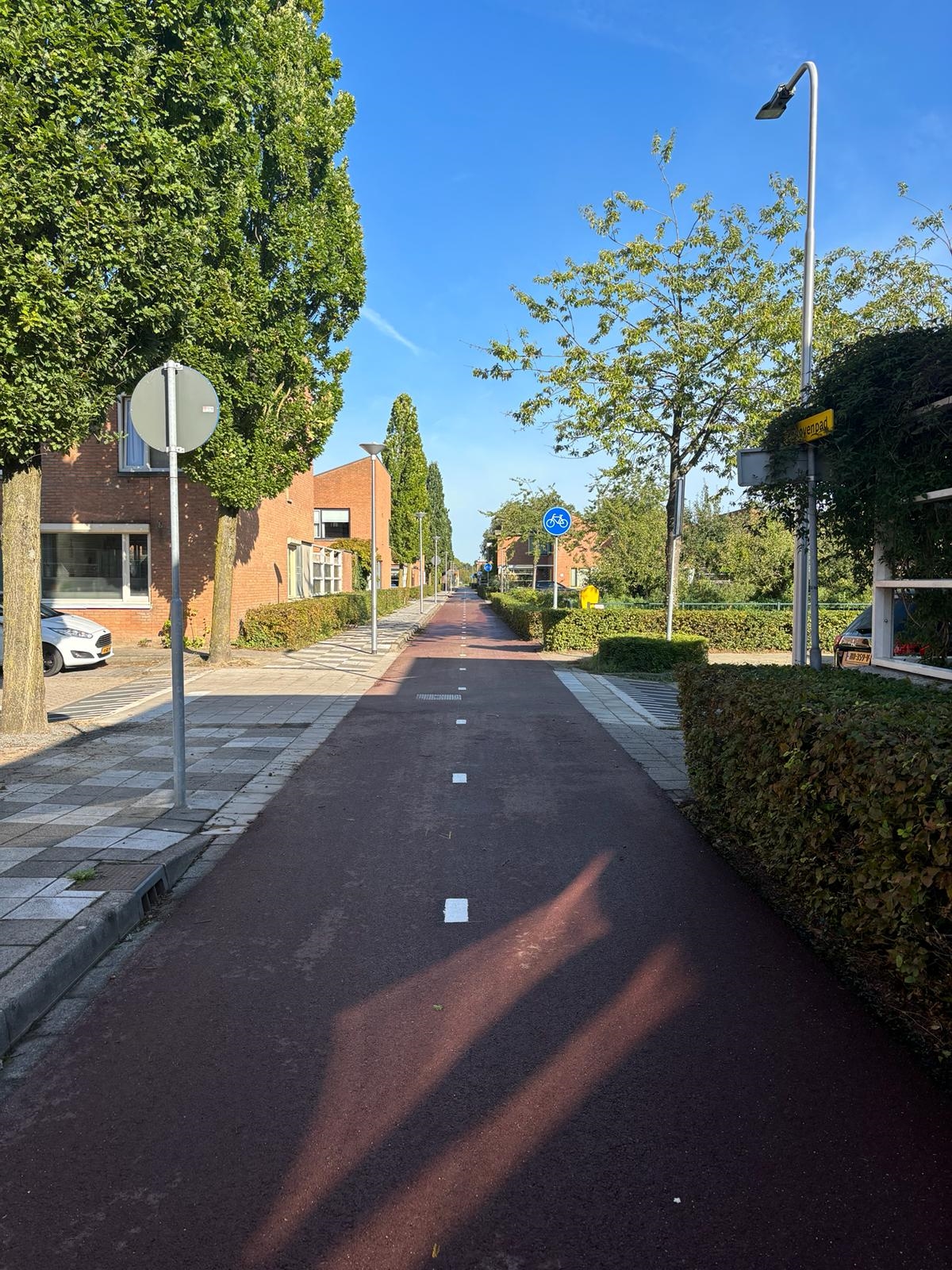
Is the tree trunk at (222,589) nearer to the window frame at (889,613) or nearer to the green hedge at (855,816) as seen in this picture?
the green hedge at (855,816)

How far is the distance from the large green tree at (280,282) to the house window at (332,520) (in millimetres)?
37030

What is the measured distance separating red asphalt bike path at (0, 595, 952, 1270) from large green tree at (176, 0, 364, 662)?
35.9 feet

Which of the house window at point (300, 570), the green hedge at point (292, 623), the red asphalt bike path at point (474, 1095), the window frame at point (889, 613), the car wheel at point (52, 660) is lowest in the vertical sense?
the red asphalt bike path at point (474, 1095)

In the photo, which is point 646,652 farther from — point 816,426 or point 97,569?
point 97,569

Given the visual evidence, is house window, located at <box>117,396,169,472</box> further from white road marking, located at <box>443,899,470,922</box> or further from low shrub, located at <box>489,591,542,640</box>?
white road marking, located at <box>443,899,470,922</box>

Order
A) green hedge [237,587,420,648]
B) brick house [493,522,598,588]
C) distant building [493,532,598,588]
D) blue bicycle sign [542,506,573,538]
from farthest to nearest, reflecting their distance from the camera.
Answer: brick house [493,522,598,588] → distant building [493,532,598,588] → green hedge [237,587,420,648] → blue bicycle sign [542,506,573,538]

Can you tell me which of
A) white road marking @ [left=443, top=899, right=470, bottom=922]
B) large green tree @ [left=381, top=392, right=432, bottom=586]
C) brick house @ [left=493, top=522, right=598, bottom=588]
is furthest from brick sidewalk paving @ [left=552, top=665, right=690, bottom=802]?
large green tree @ [left=381, top=392, right=432, bottom=586]

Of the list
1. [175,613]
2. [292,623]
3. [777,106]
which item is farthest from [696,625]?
[175,613]

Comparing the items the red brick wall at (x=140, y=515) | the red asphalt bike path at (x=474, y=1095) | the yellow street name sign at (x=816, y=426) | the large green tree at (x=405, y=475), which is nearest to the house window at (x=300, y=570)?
the red brick wall at (x=140, y=515)

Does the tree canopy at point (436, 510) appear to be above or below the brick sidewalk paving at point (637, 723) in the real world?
above

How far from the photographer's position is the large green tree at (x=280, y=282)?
14.1m

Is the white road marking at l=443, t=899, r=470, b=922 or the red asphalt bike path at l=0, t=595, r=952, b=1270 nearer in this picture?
the red asphalt bike path at l=0, t=595, r=952, b=1270

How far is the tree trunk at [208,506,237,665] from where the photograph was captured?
54.0 feet

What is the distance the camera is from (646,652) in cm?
1617
